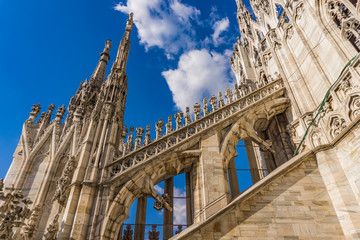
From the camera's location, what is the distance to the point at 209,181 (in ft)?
23.7

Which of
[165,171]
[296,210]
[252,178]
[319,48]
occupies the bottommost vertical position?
[296,210]

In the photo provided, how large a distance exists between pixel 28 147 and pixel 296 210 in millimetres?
9506

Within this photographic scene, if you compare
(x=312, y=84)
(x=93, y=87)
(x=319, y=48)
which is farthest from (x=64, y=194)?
(x=319, y=48)

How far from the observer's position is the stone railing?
7.54 m

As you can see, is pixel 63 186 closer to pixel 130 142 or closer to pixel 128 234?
pixel 130 142

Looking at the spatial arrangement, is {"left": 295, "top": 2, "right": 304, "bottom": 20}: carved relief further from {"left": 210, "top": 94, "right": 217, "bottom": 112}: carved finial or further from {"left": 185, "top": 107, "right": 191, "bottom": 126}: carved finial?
A: {"left": 185, "top": 107, "right": 191, "bottom": 126}: carved finial

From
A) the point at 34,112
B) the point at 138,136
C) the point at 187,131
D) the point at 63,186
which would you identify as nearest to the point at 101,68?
the point at 34,112

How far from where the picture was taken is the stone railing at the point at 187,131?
754cm

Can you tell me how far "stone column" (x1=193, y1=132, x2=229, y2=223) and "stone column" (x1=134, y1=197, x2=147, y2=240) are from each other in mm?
2795

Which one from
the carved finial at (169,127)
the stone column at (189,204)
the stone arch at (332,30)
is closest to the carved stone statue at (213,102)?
the carved finial at (169,127)

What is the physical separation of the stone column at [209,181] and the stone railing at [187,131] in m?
0.67

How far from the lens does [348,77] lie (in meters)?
6.33

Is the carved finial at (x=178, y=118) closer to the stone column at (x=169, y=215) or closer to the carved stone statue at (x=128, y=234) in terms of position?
the stone column at (x=169, y=215)

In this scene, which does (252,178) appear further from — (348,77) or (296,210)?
(348,77)
